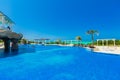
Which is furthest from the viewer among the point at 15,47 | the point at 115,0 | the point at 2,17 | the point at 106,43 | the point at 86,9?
the point at 86,9

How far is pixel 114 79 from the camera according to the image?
8.52 metres

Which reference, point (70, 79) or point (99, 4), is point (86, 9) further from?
point (70, 79)

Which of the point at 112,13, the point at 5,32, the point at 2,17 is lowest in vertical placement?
the point at 5,32

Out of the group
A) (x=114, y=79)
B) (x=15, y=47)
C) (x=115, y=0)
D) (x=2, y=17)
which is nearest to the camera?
(x=114, y=79)

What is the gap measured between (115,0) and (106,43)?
25.9 metres

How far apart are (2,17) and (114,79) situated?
45.9 ft

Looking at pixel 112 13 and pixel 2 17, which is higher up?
pixel 112 13

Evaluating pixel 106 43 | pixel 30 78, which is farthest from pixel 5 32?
pixel 106 43

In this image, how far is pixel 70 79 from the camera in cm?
877

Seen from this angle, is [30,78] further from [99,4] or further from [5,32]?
[99,4]

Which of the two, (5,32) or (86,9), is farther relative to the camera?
(86,9)

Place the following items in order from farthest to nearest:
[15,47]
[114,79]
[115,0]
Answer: [115,0] → [15,47] → [114,79]

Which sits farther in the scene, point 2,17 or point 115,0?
point 115,0

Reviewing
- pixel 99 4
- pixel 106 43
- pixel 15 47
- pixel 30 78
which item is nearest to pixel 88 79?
pixel 30 78
